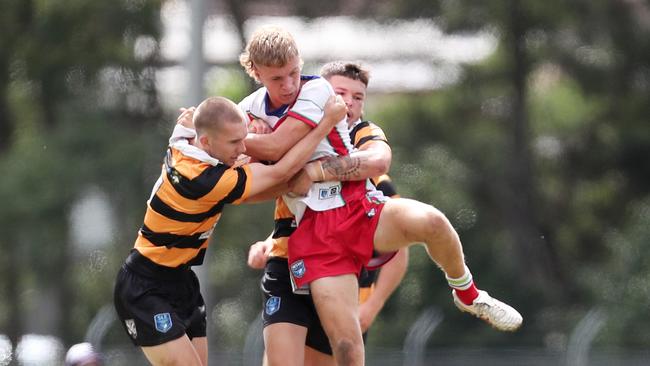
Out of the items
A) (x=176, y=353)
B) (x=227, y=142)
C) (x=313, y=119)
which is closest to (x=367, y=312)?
(x=176, y=353)

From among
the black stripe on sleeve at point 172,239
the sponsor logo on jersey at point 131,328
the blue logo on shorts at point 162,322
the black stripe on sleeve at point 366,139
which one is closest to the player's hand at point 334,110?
the black stripe on sleeve at point 366,139

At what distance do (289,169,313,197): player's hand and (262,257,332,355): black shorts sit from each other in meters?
0.54

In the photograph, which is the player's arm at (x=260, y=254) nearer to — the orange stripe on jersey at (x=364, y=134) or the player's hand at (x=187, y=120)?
the orange stripe on jersey at (x=364, y=134)

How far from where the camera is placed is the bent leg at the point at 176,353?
6566 millimetres

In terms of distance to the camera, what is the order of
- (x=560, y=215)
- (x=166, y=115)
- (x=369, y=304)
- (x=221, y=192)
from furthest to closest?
(x=560, y=215), (x=166, y=115), (x=369, y=304), (x=221, y=192)

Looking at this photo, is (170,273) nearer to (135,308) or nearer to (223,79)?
(135,308)

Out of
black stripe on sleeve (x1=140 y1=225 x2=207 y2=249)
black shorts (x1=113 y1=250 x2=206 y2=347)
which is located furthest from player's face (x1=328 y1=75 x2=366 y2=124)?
black shorts (x1=113 y1=250 x2=206 y2=347)

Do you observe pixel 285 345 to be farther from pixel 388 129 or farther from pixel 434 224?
pixel 388 129

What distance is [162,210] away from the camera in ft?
21.7

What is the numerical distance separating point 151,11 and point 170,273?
516 inches

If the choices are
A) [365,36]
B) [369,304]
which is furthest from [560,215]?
[369,304]

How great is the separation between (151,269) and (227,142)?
828 millimetres

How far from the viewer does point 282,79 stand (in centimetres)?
652

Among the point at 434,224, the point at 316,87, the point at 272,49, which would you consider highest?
the point at 272,49
